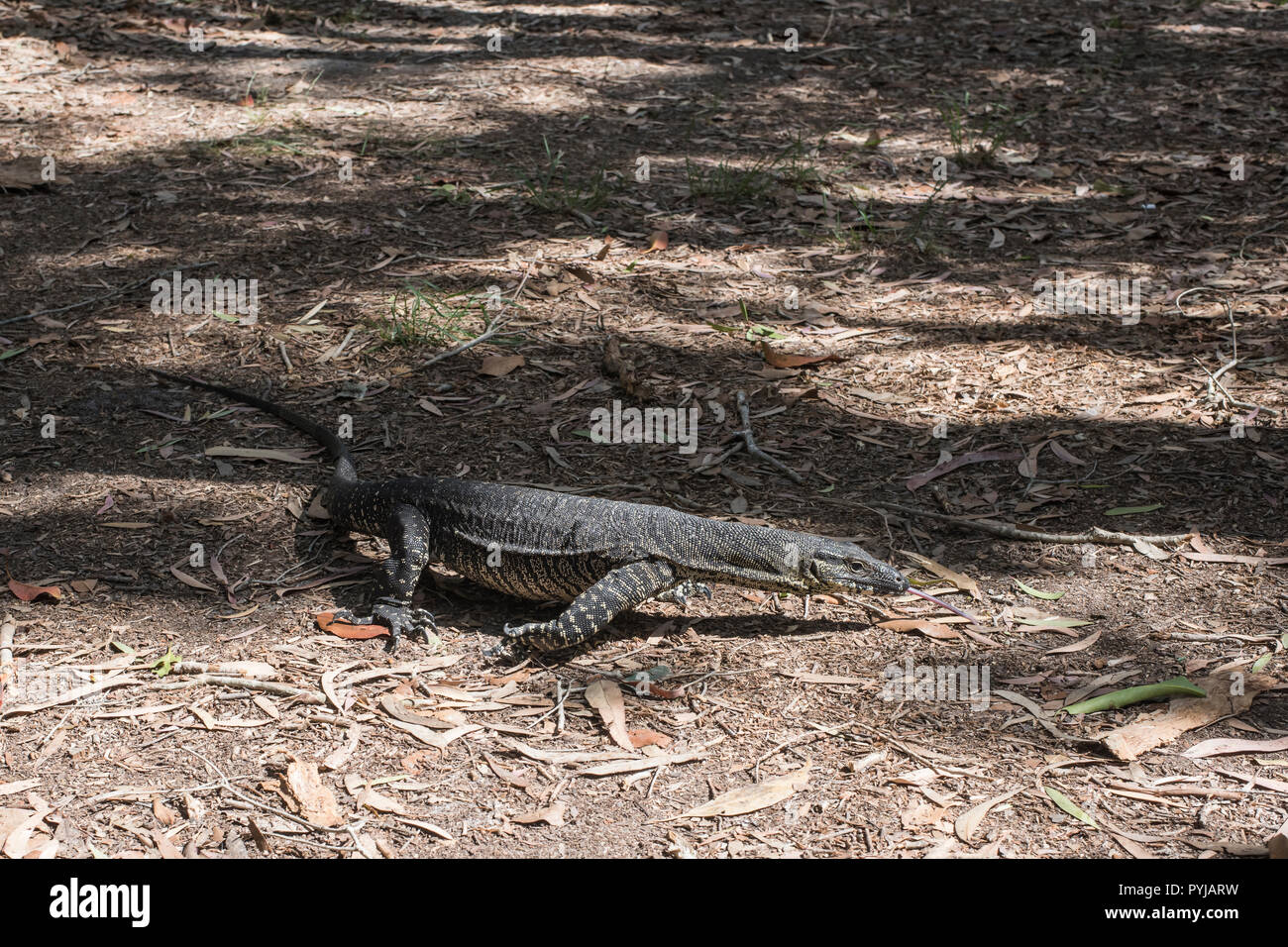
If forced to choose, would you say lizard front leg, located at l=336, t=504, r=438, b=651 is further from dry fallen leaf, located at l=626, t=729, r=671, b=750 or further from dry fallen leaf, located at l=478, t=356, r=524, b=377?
dry fallen leaf, located at l=478, t=356, r=524, b=377

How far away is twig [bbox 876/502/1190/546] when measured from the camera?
5.26 metres

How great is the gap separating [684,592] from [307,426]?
2.58 m

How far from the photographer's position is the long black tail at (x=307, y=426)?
5.75 meters

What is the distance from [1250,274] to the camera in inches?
303

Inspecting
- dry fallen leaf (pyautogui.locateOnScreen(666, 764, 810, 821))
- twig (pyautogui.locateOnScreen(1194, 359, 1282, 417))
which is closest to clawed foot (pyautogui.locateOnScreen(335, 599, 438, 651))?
dry fallen leaf (pyautogui.locateOnScreen(666, 764, 810, 821))

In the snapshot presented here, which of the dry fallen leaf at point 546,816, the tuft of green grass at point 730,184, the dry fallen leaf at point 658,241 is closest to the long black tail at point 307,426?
the dry fallen leaf at point 546,816

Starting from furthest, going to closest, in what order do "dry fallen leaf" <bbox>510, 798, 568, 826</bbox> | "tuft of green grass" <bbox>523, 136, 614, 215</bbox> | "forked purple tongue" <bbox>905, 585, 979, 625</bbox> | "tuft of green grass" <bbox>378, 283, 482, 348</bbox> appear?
"tuft of green grass" <bbox>523, 136, 614, 215</bbox>, "tuft of green grass" <bbox>378, 283, 482, 348</bbox>, "forked purple tongue" <bbox>905, 585, 979, 625</bbox>, "dry fallen leaf" <bbox>510, 798, 568, 826</bbox>

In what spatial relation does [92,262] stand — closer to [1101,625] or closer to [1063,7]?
[1101,625]
